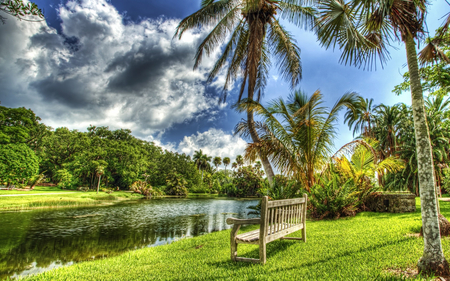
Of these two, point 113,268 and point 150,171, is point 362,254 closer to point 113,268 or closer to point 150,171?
point 113,268

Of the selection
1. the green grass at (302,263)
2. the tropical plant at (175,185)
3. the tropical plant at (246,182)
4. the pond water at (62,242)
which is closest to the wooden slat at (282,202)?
the green grass at (302,263)

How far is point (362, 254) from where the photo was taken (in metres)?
3.87

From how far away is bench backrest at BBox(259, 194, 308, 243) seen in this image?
12.5 feet

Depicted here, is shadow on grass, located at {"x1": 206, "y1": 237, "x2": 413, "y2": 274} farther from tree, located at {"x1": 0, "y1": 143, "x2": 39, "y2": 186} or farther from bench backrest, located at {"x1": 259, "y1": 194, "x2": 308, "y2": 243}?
tree, located at {"x1": 0, "y1": 143, "x2": 39, "y2": 186}

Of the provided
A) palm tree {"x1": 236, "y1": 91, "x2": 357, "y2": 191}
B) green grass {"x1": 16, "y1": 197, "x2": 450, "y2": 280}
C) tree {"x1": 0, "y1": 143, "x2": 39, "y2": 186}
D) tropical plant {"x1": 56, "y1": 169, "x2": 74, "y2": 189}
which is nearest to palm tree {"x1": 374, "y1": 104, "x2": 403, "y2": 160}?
palm tree {"x1": 236, "y1": 91, "x2": 357, "y2": 191}

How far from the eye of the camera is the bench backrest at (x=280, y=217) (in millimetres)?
3799

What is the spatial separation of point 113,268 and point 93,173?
163ft

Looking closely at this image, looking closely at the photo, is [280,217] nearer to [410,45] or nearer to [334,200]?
[410,45]

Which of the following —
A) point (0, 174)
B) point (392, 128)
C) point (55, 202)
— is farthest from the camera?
point (392, 128)

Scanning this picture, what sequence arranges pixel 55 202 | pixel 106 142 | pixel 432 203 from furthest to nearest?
1. pixel 106 142
2. pixel 55 202
3. pixel 432 203

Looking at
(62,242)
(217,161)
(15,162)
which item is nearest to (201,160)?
(217,161)

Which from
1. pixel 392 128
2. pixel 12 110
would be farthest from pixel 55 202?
pixel 392 128

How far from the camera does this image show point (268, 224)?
3887 mm

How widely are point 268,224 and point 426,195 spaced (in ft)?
7.43
